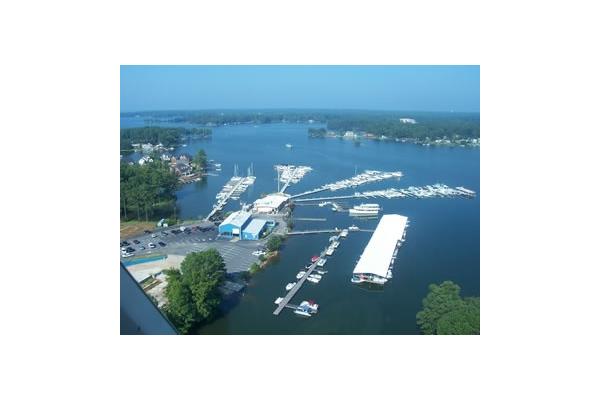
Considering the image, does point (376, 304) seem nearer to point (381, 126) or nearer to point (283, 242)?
point (283, 242)

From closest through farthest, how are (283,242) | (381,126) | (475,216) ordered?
1. (283,242)
2. (475,216)
3. (381,126)

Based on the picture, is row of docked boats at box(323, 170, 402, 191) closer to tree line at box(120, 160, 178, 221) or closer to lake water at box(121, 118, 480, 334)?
lake water at box(121, 118, 480, 334)

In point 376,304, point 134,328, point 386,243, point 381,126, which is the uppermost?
point 381,126

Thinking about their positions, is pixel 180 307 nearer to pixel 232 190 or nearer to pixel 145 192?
pixel 145 192

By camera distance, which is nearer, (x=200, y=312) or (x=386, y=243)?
(x=200, y=312)

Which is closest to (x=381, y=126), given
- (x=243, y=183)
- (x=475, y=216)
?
(x=243, y=183)

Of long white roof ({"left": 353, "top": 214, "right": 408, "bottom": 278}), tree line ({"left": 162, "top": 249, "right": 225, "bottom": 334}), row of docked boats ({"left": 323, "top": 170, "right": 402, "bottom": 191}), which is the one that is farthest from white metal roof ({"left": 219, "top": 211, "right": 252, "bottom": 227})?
row of docked boats ({"left": 323, "top": 170, "right": 402, "bottom": 191})

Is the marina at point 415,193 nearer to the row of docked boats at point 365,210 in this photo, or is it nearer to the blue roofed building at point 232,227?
the row of docked boats at point 365,210
